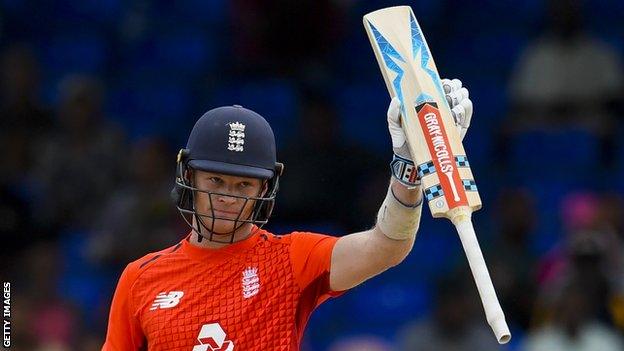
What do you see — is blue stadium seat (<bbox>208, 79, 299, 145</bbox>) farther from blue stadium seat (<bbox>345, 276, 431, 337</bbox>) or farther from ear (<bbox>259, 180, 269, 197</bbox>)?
ear (<bbox>259, 180, 269, 197</bbox>)

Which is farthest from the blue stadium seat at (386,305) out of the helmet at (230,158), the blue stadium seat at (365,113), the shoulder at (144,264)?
the helmet at (230,158)

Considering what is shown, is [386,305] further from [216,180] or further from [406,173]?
[406,173]

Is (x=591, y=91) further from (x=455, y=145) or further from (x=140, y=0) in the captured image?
(x=455, y=145)

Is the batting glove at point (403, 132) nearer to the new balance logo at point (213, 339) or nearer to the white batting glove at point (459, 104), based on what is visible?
the white batting glove at point (459, 104)

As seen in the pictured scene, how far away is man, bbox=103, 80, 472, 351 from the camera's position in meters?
3.62

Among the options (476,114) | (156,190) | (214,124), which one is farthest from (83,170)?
(214,124)

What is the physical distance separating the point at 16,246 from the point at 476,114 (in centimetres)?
314

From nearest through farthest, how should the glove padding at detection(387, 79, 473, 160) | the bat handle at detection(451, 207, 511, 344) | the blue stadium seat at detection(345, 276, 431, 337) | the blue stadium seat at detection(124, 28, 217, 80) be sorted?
1. the bat handle at detection(451, 207, 511, 344)
2. the glove padding at detection(387, 79, 473, 160)
3. the blue stadium seat at detection(345, 276, 431, 337)
4. the blue stadium seat at detection(124, 28, 217, 80)

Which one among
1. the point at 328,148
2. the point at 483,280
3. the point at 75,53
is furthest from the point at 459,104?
the point at 75,53

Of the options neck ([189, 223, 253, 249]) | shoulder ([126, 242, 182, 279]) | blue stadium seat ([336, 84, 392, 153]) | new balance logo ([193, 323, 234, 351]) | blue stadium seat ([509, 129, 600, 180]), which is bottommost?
blue stadium seat ([509, 129, 600, 180])

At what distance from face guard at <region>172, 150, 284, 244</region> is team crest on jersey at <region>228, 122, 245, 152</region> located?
0.13 metres

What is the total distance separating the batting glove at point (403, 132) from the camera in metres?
3.57

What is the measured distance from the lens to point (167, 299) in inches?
149

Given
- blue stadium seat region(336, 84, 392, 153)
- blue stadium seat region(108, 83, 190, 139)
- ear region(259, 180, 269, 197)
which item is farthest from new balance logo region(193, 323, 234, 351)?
blue stadium seat region(108, 83, 190, 139)
